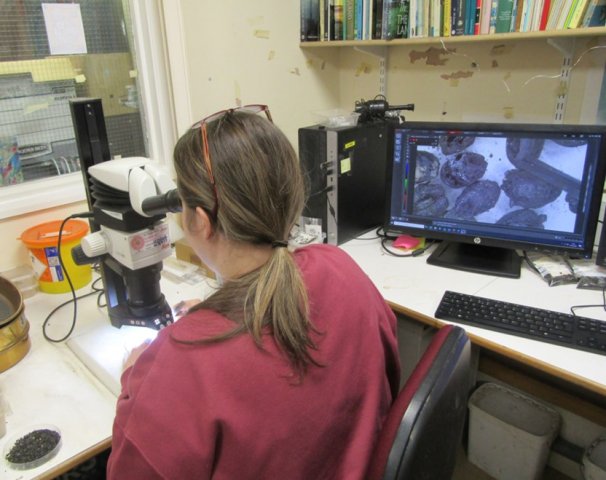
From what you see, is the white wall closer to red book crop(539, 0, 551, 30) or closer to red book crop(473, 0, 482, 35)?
red book crop(473, 0, 482, 35)

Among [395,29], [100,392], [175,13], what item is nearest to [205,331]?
[100,392]

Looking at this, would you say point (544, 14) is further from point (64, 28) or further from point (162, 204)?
point (64, 28)

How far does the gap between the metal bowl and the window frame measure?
411mm

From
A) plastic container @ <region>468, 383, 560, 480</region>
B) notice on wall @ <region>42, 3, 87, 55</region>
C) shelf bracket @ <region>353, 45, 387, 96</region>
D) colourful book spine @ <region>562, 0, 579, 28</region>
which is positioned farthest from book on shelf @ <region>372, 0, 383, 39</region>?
plastic container @ <region>468, 383, 560, 480</region>

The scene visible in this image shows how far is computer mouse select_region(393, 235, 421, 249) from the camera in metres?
1.81

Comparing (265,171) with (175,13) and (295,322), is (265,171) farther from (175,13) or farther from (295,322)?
(175,13)

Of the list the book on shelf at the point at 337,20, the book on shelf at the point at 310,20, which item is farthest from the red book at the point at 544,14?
the book on shelf at the point at 310,20

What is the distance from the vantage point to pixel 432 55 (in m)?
2.23

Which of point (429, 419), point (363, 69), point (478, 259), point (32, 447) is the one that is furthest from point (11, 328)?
point (363, 69)

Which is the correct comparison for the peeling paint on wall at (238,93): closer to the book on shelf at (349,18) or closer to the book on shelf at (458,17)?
the book on shelf at (349,18)

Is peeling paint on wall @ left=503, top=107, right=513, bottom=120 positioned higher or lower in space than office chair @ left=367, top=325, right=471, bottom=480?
higher

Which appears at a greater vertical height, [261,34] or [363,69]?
[261,34]

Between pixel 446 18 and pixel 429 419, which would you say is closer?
pixel 429 419

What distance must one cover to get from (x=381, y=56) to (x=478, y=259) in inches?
47.5
